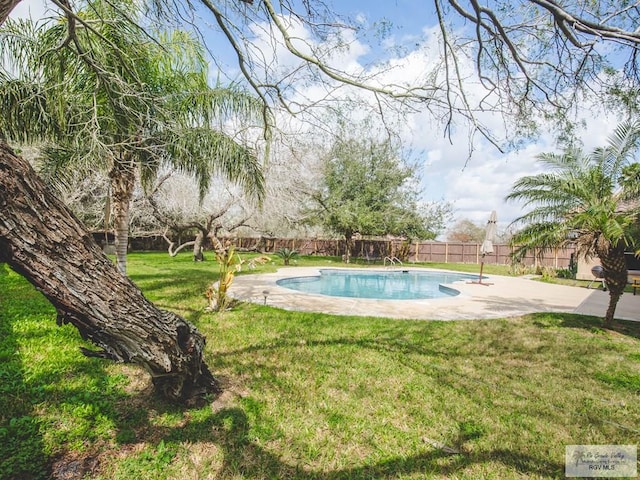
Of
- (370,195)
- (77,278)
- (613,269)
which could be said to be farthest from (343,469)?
(370,195)

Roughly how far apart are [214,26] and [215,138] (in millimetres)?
3027

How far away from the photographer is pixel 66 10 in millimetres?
2895

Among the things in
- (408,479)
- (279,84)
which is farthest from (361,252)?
(408,479)

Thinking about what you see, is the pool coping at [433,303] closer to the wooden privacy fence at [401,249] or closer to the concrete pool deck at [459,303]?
the concrete pool deck at [459,303]

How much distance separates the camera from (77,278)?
1.92m

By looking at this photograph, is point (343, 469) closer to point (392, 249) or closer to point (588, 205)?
point (588, 205)

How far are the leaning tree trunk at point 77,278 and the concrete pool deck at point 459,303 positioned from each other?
4.72 meters

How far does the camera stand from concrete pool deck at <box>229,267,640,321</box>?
7.16 m

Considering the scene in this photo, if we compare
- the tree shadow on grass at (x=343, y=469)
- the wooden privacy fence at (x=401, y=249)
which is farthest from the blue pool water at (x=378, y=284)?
the tree shadow on grass at (x=343, y=469)

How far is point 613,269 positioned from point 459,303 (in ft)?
10.1

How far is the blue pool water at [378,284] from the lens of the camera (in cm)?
1197

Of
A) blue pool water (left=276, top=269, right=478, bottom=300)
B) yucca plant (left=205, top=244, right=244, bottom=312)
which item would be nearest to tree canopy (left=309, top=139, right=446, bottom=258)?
blue pool water (left=276, top=269, right=478, bottom=300)

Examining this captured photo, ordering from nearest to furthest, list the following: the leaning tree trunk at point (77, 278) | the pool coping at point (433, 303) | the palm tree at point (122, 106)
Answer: the leaning tree trunk at point (77, 278)
the palm tree at point (122, 106)
the pool coping at point (433, 303)

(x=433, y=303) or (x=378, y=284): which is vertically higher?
(x=433, y=303)
